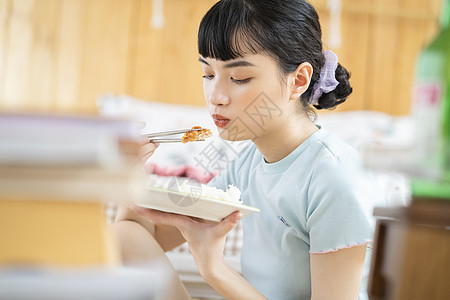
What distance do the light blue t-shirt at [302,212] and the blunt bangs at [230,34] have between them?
296 mm

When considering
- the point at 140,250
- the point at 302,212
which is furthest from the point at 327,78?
the point at 140,250

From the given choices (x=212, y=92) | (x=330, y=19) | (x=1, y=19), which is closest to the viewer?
(x=212, y=92)

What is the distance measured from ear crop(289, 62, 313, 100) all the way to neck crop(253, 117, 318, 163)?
8 cm

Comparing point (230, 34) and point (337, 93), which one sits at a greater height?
point (230, 34)

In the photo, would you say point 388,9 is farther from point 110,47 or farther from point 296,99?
point 296,99

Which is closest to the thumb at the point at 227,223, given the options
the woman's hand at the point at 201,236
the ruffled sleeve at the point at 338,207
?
the woman's hand at the point at 201,236

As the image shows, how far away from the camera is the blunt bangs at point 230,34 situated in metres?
1.25

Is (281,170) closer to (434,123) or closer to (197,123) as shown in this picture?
(434,123)

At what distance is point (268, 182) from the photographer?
1360 millimetres

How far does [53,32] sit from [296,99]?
2.39 meters

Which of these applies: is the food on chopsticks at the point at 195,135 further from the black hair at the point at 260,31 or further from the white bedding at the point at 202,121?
the white bedding at the point at 202,121

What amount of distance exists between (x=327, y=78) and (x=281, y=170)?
31cm

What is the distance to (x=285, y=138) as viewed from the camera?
1.34 metres

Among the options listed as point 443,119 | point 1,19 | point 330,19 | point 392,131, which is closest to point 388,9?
point 330,19
